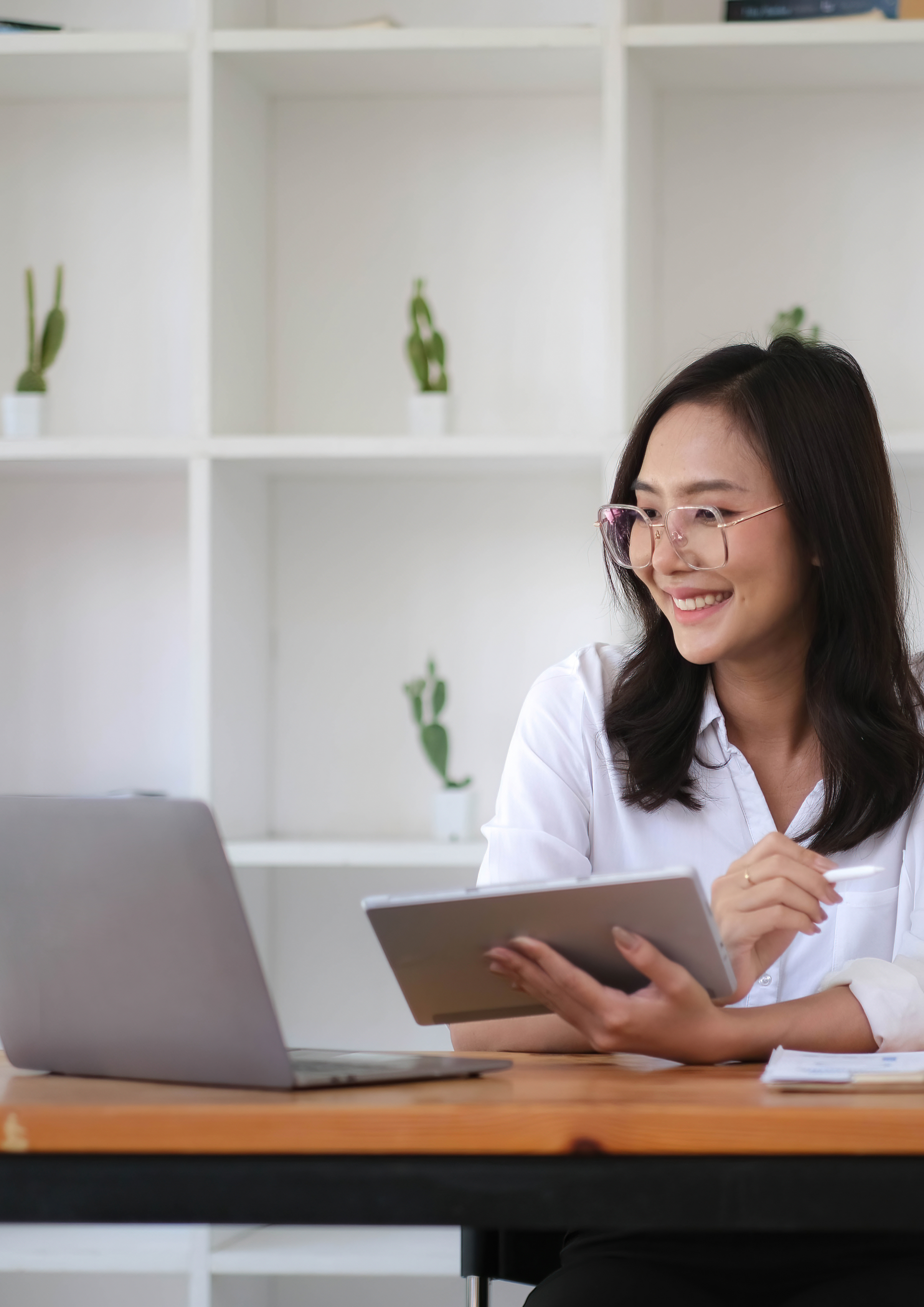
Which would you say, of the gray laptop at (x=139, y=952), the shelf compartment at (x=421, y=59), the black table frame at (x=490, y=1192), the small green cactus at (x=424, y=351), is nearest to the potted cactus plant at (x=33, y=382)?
the shelf compartment at (x=421, y=59)

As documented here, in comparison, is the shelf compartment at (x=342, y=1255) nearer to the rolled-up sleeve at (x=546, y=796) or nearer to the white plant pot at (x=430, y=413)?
the rolled-up sleeve at (x=546, y=796)

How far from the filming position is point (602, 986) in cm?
97

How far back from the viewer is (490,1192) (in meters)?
0.65

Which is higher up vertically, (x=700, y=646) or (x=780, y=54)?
(x=780, y=54)

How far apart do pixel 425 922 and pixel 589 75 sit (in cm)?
191

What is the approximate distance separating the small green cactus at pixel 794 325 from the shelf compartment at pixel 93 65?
110 centimetres

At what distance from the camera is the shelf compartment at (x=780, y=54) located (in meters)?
2.19

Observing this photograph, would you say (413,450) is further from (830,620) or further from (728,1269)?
(728,1269)

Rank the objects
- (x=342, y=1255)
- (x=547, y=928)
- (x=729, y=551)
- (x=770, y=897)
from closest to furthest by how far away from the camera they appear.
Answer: (x=547, y=928) < (x=770, y=897) < (x=729, y=551) < (x=342, y=1255)

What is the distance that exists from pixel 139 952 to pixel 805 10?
6.74 ft

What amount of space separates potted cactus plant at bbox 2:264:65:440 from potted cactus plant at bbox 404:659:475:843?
808 mm

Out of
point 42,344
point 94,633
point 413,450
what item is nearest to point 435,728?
point 413,450

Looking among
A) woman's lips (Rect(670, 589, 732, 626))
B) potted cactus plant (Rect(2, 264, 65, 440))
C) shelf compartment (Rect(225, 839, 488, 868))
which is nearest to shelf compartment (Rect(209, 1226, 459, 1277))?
shelf compartment (Rect(225, 839, 488, 868))

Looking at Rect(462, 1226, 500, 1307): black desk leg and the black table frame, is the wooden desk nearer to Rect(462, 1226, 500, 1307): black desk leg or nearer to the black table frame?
the black table frame
